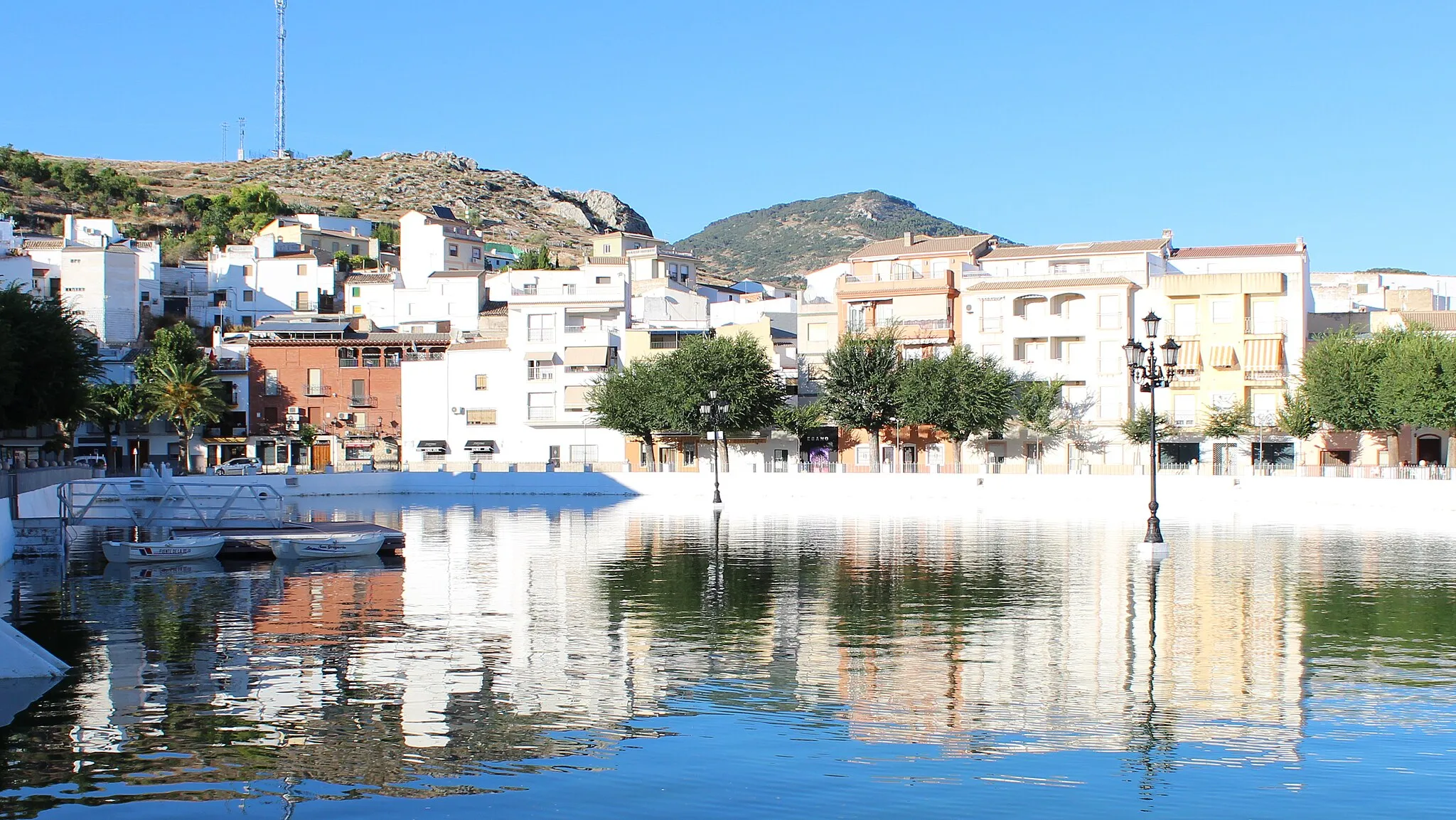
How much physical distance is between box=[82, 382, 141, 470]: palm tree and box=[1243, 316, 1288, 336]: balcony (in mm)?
61045

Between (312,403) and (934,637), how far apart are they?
68.6 m

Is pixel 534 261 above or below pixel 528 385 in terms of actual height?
above

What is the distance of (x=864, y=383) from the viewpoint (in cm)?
6875

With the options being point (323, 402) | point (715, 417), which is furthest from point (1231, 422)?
point (323, 402)

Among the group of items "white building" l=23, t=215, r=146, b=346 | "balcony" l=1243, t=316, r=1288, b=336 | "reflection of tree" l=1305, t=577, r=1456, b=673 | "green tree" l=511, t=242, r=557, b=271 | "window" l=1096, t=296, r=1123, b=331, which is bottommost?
"reflection of tree" l=1305, t=577, r=1456, b=673

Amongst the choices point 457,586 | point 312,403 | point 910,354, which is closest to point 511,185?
point 312,403

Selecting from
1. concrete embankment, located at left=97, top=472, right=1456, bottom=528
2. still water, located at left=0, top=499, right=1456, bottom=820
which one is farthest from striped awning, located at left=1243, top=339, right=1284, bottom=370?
still water, located at left=0, top=499, right=1456, bottom=820

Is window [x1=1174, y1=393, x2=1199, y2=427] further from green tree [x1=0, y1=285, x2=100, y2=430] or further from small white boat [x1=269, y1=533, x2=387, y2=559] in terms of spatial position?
green tree [x1=0, y1=285, x2=100, y2=430]

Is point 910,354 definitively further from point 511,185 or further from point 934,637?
point 511,185

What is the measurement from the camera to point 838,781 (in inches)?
462

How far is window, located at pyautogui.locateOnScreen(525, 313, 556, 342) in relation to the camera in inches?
3076

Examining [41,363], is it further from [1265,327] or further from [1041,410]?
[1265,327]

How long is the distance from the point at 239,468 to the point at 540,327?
710 inches

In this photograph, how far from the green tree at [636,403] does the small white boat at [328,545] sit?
3627 cm
